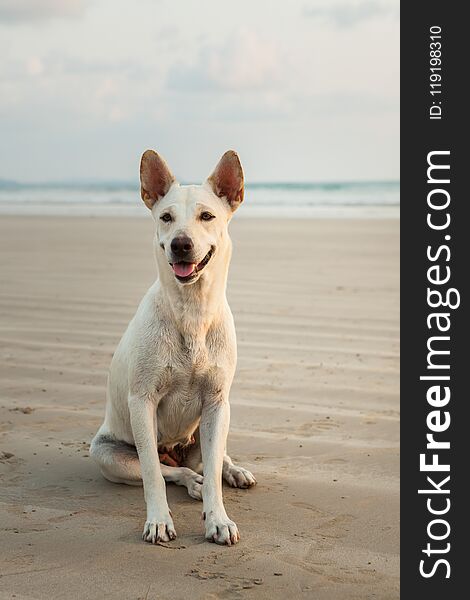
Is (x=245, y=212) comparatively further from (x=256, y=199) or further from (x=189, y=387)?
(x=189, y=387)

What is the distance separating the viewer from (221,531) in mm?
4066

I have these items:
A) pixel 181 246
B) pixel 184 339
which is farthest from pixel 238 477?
pixel 181 246

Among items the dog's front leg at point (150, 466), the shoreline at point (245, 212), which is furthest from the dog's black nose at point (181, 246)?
the shoreline at point (245, 212)

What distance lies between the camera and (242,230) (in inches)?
769

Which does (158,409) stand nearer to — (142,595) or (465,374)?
(142,595)

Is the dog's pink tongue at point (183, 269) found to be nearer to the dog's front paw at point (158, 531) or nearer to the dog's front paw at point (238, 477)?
the dog's front paw at point (158, 531)

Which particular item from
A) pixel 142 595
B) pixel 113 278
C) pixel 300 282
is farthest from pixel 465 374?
pixel 113 278

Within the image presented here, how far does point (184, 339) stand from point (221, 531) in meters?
0.91

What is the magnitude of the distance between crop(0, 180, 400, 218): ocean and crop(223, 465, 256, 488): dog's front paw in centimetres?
2057

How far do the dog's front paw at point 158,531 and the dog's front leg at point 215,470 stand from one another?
0.17m

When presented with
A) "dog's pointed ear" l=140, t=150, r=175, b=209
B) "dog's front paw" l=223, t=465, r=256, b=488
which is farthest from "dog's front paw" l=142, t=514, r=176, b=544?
"dog's pointed ear" l=140, t=150, r=175, b=209

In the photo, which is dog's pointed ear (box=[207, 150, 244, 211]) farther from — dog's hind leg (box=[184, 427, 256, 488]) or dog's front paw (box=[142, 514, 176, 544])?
dog's front paw (box=[142, 514, 176, 544])

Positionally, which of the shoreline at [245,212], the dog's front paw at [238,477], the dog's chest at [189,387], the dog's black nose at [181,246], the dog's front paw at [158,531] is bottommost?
the dog's front paw at [158,531]

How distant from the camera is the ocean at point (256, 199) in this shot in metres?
27.5
